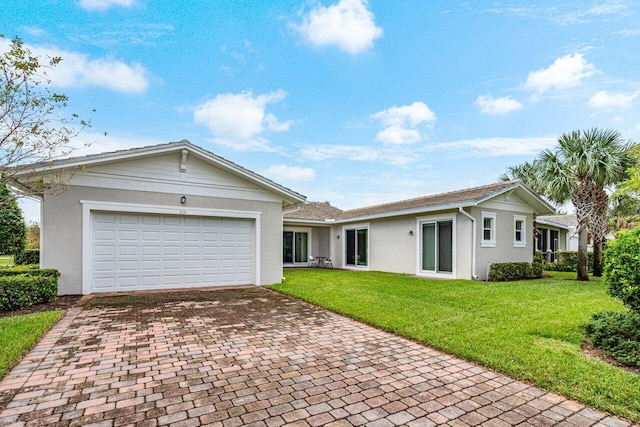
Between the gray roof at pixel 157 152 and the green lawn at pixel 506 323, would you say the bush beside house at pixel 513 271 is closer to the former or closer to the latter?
the green lawn at pixel 506 323

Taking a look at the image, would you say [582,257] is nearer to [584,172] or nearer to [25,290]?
[584,172]

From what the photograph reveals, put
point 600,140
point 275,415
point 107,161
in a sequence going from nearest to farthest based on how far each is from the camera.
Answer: point 275,415, point 107,161, point 600,140

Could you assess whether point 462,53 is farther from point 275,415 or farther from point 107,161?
point 275,415

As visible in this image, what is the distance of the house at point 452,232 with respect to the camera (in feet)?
42.7

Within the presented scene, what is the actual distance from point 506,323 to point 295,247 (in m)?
15.2

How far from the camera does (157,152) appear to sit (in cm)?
938

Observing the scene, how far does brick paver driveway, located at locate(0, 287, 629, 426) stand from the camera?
9.48ft

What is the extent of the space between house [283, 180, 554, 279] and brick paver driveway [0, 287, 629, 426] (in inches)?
327

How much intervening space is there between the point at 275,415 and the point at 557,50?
581 inches

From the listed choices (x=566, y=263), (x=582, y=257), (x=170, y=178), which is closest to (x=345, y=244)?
(x=582, y=257)

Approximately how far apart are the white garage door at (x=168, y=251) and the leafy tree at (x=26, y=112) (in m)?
2.22

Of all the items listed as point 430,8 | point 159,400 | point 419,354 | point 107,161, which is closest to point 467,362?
point 419,354

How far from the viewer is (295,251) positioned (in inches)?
802

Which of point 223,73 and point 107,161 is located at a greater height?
point 223,73
